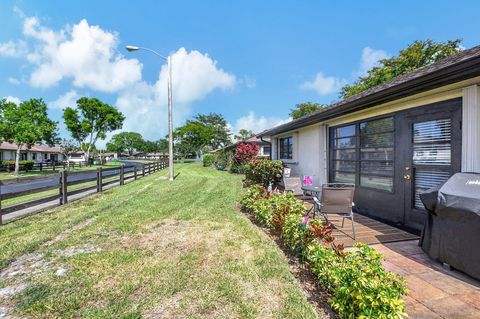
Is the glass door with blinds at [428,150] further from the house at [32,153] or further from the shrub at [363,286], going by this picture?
the house at [32,153]

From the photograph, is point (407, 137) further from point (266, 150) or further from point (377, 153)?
point (266, 150)

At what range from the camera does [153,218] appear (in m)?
5.70

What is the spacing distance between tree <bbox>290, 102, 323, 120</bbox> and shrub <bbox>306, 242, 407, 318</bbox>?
124ft

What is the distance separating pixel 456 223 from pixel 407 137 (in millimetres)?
2481

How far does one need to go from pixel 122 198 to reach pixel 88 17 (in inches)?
367

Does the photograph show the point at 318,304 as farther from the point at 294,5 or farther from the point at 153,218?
Answer: the point at 294,5

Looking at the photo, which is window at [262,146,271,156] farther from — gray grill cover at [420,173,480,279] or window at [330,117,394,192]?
gray grill cover at [420,173,480,279]

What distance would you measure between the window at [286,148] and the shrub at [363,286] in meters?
8.65

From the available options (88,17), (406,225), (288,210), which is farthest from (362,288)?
(88,17)

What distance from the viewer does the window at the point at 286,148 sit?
11103 mm

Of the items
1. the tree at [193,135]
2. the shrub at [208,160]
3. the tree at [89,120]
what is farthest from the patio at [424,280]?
the tree at [193,135]

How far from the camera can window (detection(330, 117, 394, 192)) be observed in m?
5.38

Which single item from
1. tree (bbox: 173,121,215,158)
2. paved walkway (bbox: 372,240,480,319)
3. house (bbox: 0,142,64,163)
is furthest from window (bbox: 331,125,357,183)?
tree (bbox: 173,121,215,158)

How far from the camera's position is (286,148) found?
1160 centimetres
